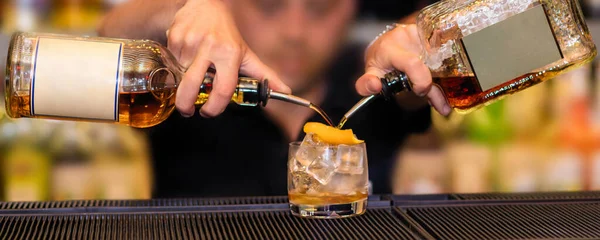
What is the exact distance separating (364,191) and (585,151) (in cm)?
141

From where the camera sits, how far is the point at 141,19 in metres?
1.85

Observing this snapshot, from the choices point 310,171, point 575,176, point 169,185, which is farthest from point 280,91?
point 575,176

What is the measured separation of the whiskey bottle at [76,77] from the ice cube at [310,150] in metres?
0.11

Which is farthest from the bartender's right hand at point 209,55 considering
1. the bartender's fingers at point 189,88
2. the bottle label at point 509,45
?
the bottle label at point 509,45

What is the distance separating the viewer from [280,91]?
133 cm

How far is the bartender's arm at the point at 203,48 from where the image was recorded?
1.22m

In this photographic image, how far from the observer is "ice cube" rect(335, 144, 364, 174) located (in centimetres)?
117

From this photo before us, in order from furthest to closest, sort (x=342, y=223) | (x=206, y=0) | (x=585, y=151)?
1. (x=585, y=151)
2. (x=206, y=0)
3. (x=342, y=223)

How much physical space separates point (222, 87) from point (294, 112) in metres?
0.93

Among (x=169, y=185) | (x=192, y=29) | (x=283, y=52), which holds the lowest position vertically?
(x=169, y=185)

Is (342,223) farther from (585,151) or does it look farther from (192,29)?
(585,151)

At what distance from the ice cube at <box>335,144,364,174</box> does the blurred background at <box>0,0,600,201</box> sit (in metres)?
1.01

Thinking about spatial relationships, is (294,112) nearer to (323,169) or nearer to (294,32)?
(294,32)

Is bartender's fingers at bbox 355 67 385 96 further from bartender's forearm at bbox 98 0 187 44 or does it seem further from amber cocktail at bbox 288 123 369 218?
bartender's forearm at bbox 98 0 187 44
